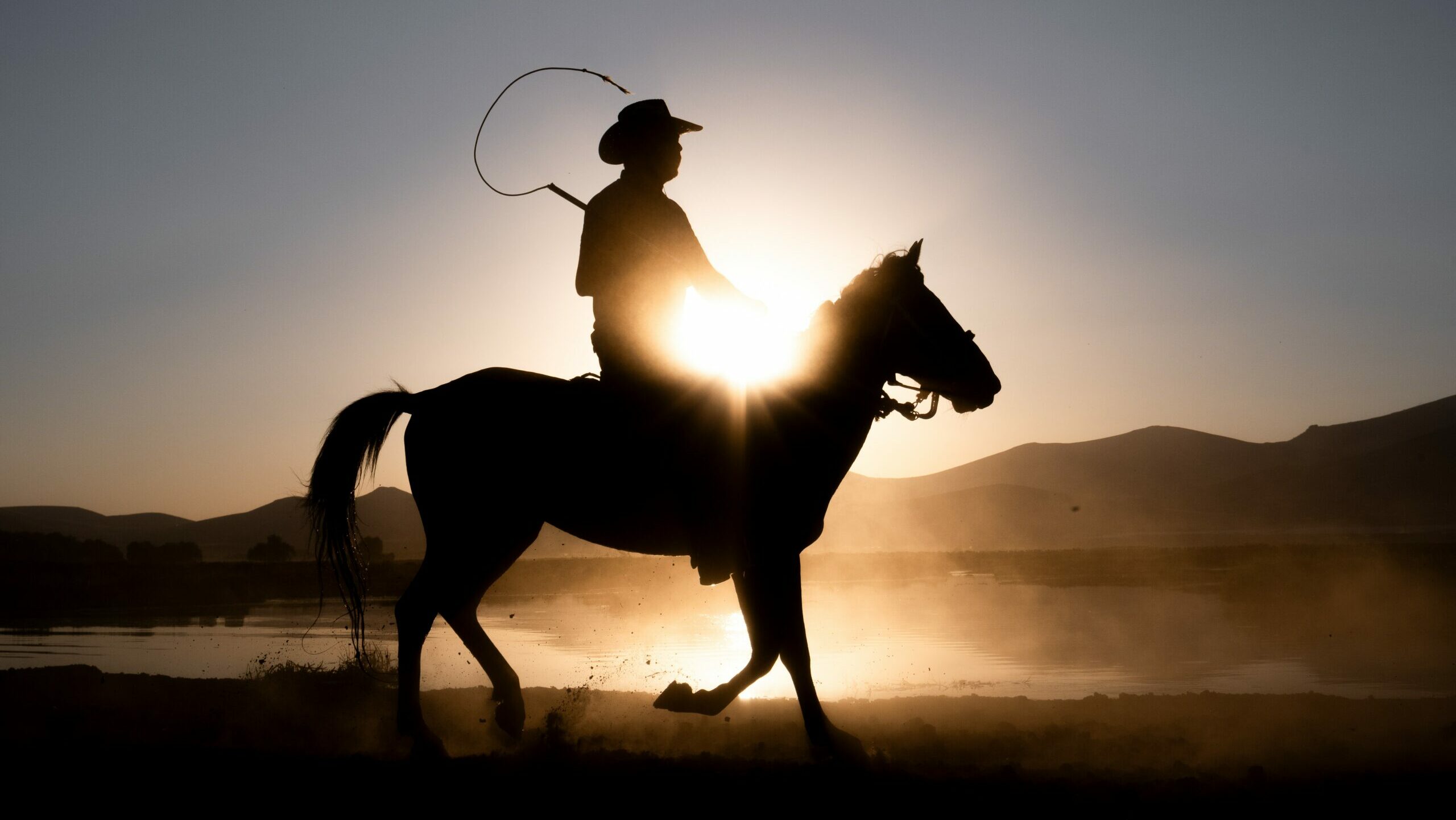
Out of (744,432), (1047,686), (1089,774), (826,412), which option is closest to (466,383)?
(744,432)

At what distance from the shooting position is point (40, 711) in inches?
381

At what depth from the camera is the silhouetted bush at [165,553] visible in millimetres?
69750

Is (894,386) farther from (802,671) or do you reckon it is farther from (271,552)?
(271,552)

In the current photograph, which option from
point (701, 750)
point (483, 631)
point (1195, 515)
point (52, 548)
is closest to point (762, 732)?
point (701, 750)

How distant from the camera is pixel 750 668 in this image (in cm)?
605

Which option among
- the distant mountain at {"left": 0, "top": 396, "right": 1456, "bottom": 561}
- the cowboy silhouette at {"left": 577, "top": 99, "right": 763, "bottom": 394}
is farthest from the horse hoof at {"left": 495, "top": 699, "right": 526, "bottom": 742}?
the distant mountain at {"left": 0, "top": 396, "right": 1456, "bottom": 561}

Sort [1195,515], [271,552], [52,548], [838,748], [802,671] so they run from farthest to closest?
1. [1195,515]
2. [52,548]
3. [271,552]
4. [802,671]
5. [838,748]

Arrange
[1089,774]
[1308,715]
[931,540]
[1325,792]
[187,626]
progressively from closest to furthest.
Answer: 1. [1325,792]
2. [1089,774]
3. [1308,715]
4. [187,626]
5. [931,540]

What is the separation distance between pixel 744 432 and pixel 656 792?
2251mm

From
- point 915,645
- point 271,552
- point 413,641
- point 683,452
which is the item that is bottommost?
point 915,645

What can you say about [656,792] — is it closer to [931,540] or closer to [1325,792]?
[1325,792]

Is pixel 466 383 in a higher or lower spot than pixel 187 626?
higher

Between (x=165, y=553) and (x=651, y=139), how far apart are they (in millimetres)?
78329

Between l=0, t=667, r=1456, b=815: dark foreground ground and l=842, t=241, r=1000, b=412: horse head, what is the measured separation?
99.7 inches
